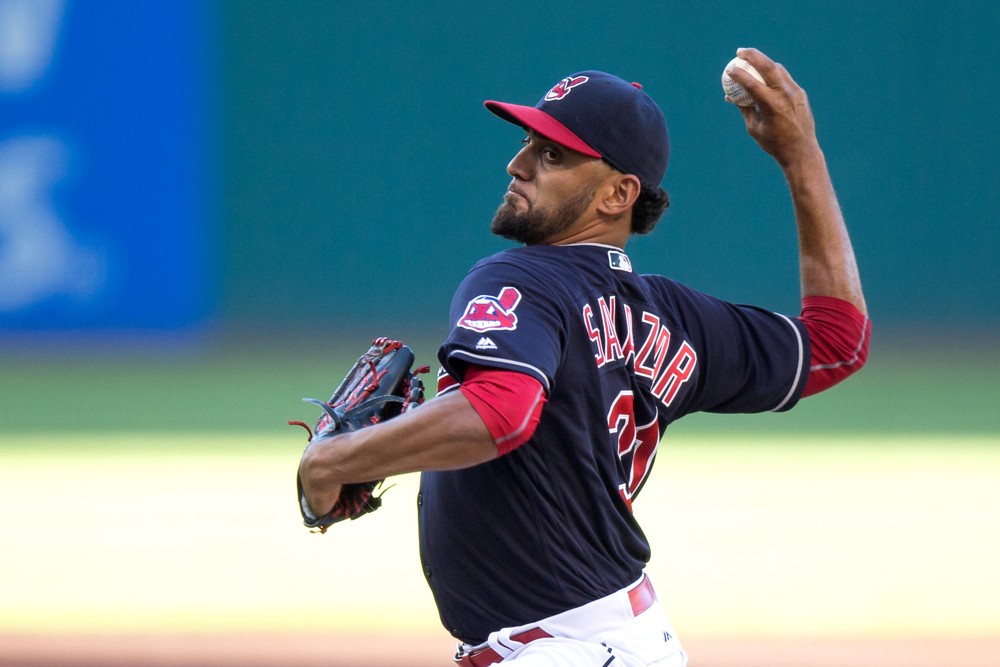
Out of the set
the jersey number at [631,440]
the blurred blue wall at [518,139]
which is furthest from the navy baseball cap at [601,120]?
the blurred blue wall at [518,139]

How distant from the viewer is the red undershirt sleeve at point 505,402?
183 cm

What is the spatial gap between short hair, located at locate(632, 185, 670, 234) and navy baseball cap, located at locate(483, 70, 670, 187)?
0.05 meters

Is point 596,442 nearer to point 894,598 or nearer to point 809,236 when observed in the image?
point 809,236

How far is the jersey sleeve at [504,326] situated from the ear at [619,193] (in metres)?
0.30

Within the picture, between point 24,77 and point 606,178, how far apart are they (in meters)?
7.62

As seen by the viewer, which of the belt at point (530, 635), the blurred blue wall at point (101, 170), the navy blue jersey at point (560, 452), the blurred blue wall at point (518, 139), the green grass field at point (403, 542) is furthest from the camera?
the blurred blue wall at point (518, 139)

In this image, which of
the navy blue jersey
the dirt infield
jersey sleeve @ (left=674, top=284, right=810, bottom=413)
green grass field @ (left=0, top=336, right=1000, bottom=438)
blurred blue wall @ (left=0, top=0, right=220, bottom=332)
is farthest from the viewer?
blurred blue wall @ (left=0, top=0, right=220, bottom=332)

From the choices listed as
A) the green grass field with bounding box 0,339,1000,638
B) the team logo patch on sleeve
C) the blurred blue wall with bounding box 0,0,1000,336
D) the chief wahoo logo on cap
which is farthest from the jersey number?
the blurred blue wall with bounding box 0,0,1000,336

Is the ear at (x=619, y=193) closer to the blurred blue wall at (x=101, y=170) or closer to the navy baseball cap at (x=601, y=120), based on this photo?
the navy baseball cap at (x=601, y=120)

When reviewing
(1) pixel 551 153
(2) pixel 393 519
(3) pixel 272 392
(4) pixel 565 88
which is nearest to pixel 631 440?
(1) pixel 551 153

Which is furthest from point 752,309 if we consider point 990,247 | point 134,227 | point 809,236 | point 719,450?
point 990,247

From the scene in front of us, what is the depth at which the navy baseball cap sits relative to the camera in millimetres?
2205

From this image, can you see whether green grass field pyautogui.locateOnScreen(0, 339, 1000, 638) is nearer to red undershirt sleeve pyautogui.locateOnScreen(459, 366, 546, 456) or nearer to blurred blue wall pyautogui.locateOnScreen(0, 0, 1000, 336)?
blurred blue wall pyautogui.locateOnScreen(0, 0, 1000, 336)

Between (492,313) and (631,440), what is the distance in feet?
1.50
